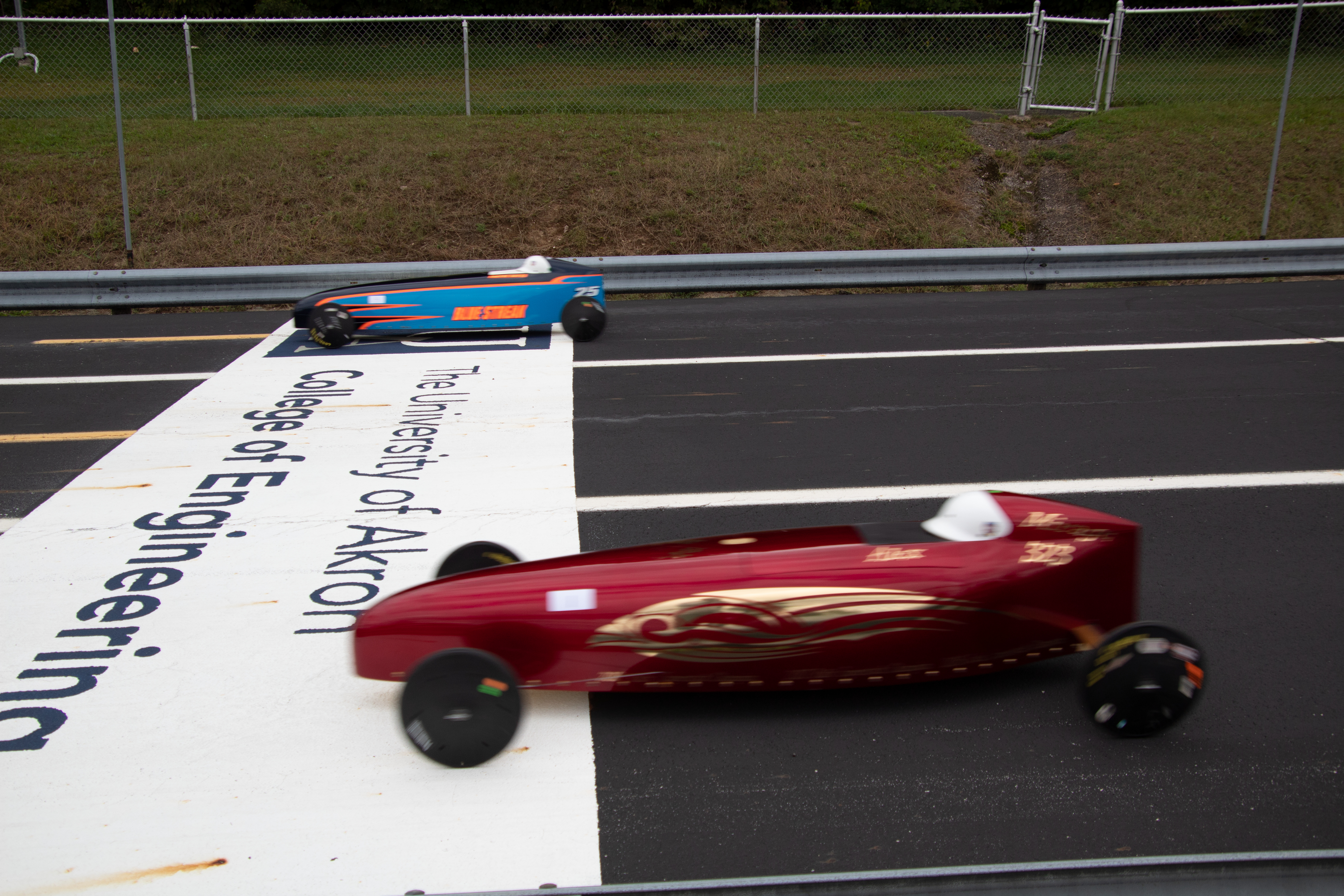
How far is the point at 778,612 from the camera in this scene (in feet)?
10.6

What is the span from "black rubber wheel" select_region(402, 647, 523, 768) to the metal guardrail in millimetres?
7498

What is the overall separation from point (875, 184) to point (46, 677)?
11.7 m

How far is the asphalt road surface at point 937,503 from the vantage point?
298cm

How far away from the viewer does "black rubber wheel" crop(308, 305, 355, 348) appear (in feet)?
26.7

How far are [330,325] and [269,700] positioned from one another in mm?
5104

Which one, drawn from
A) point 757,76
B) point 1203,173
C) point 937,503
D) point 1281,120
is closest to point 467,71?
point 757,76

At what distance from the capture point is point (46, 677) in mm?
3664

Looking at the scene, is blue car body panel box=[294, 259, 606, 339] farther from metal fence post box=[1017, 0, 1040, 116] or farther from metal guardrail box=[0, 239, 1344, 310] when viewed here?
metal fence post box=[1017, 0, 1040, 116]

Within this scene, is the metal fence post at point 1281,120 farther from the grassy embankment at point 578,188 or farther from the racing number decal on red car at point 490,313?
the racing number decal on red car at point 490,313

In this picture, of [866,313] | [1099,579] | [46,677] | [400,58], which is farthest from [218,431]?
[400,58]

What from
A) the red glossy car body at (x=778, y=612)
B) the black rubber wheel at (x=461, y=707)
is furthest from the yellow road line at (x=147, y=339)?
the black rubber wheel at (x=461, y=707)

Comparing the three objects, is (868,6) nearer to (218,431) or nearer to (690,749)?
(218,431)

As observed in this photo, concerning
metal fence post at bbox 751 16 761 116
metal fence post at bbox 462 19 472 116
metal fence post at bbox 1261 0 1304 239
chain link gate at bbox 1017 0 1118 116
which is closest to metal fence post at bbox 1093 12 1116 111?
chain link gate at bbox 1017 0 1118 116

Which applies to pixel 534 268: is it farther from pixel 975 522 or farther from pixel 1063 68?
pixel 1063 68
